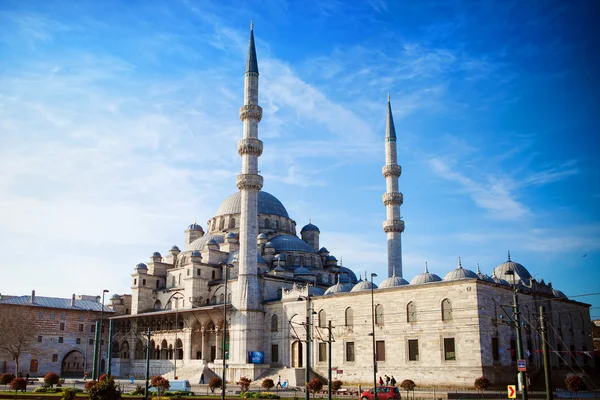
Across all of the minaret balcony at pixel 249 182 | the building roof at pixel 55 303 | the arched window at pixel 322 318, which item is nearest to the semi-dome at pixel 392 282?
the arched window at pixel 322 318

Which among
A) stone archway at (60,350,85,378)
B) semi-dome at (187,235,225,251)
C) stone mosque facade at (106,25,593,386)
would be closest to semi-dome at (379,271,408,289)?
stone mosque facade at (106,25,593,386)

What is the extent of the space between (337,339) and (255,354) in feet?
22.3

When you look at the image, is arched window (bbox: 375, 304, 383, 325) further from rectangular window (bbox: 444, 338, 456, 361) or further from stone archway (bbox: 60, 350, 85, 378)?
stone archway (bbox: 60, 350, 85, 378)

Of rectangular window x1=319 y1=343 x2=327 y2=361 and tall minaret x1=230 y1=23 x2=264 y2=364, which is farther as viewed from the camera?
tall minaret x1=230 y1=23 x2=264 y2=364

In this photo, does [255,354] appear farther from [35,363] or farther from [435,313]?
[35,363]

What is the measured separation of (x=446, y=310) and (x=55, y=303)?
39570 millimetres

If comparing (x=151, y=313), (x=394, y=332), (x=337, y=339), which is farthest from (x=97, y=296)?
(x=394, y=332)

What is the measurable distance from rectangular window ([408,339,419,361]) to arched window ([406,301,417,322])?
130cm

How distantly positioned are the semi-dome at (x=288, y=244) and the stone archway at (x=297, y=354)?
14461 millimetres

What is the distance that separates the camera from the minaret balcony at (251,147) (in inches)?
1841

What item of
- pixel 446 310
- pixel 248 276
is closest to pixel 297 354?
pixel 248 276

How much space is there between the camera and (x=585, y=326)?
48.2 m

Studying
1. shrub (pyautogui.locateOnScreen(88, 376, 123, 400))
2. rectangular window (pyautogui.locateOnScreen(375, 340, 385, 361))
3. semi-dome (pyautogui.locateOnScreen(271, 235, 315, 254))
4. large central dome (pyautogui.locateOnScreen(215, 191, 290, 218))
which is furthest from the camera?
large central dome (pyautogui.locateOnScreen(215, 191, 290, 218))

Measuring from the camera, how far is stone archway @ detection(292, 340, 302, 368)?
42.9m
